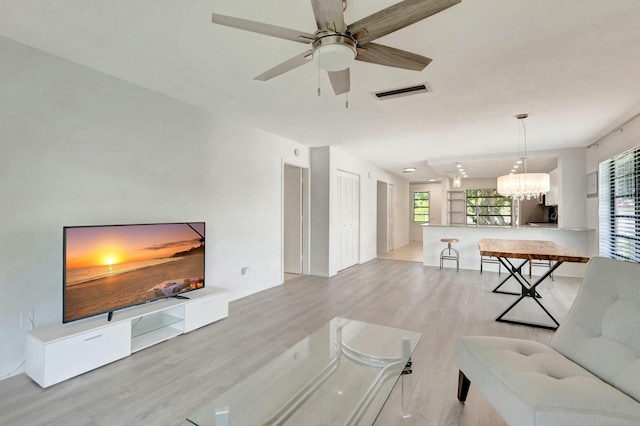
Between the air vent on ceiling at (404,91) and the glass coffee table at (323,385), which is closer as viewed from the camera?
the glass coffee table at (323,385)

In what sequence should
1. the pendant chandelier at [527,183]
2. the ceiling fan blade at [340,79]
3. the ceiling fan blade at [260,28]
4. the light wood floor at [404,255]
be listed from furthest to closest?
the light wood floor at [404,255] → the pendant chandelier at [527,183] → the ceiling fan blade at [340,79] → the ceiling fan blade at [260,28]

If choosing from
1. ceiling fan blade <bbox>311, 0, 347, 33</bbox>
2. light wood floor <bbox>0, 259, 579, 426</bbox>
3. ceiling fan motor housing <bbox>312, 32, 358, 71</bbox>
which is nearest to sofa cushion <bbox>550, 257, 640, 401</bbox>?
light wood floor <bbox>0, 259, 579, 426</bbox>

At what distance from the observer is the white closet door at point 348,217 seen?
20.1ft

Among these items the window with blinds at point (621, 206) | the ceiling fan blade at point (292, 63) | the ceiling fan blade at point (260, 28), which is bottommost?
the window with blinds at point (621, 206)

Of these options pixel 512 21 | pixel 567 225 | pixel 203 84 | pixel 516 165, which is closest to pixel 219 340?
pixel 203 84

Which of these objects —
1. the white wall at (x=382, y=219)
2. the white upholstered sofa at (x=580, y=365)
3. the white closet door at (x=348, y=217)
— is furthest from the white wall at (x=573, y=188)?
the white upholstered sofa at (x=580, y=365)

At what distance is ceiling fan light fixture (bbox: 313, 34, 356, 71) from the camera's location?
1.45 metres

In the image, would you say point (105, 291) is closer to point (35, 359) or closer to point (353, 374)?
point (35, 359)

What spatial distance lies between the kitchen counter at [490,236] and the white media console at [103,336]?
17.4 feet

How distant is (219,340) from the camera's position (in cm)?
287

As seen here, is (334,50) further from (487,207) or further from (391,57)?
(487,207)

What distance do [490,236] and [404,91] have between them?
4.66 metres

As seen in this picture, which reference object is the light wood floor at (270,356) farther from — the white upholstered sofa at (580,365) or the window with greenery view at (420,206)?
the window with greenery view at (420,206)

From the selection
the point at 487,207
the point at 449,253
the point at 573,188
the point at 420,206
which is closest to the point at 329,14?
the point at 449,253
